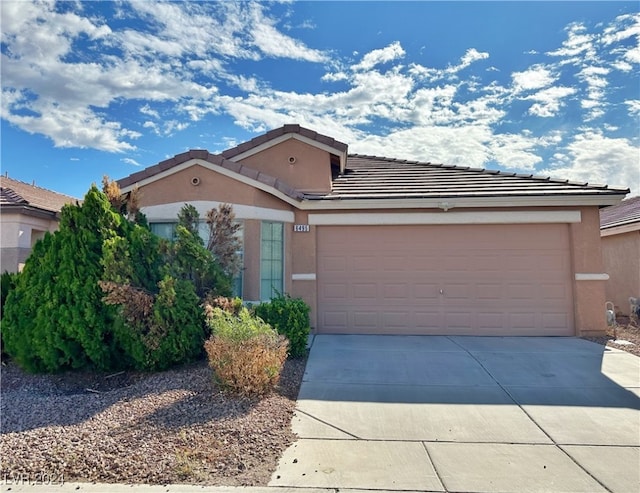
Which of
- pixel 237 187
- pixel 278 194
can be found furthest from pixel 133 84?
pixel 278 194

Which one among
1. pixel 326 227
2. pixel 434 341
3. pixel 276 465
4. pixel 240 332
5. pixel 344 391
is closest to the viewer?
pixel 276 465

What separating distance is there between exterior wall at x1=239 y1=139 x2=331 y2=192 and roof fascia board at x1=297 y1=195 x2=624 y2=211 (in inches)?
37.0

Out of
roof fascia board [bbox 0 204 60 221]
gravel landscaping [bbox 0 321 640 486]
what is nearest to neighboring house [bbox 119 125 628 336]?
roof fascia board [bbox 0 204 60 221]

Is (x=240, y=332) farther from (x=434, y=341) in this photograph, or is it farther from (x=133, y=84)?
(x=133, y=84)

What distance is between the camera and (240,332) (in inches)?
199

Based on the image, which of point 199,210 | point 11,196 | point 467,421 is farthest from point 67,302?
point 11,196

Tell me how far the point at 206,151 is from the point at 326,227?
330cm

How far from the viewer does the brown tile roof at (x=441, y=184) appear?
899 cm

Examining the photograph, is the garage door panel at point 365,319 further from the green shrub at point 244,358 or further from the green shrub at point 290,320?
the green shrub at point 244,358

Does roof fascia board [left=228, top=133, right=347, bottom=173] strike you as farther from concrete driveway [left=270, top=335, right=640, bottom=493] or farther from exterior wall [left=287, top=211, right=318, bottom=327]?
concrete driveway [left=270, top=335, right=640, bottom=493]

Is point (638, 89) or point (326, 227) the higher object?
point (638, 89)

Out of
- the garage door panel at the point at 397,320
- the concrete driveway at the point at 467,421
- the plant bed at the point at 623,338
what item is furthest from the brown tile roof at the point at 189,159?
the plant bed at the point at 623,338

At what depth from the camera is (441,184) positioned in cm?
996

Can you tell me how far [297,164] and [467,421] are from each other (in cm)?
757
